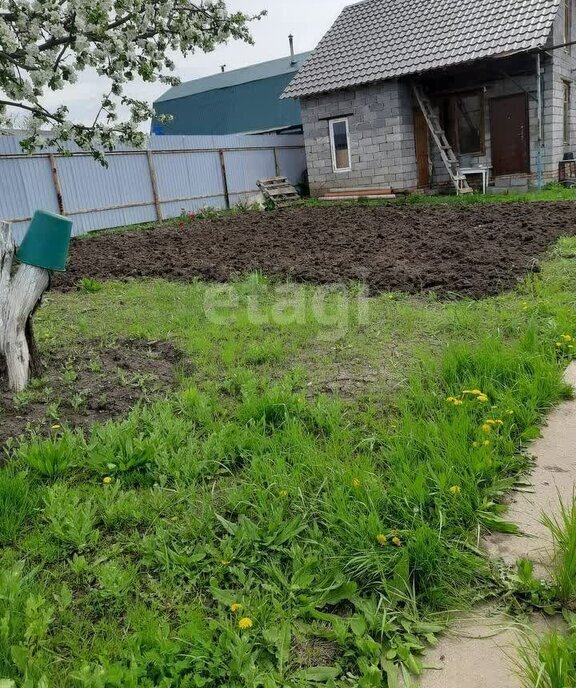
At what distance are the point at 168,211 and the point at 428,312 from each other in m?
11.6

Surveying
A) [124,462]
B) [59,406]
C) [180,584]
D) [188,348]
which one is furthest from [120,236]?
[180,584]

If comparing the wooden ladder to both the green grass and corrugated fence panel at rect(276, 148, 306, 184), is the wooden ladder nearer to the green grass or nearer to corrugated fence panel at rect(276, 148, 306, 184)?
corrugated fence panel at rect(276, 148, 306, 184)

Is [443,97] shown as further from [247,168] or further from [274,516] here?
[274,516]

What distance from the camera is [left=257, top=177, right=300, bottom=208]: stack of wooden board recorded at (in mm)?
17562

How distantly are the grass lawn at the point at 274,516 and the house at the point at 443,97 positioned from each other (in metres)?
12.2

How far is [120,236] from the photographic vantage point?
1174 centimetres

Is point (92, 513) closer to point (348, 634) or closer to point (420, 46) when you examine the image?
point (348, 634)

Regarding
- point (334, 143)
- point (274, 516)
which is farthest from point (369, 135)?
point (274, 516)

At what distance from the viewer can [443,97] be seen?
52.6ft

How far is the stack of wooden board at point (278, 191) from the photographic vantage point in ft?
57.6

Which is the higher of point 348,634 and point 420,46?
point 420,46

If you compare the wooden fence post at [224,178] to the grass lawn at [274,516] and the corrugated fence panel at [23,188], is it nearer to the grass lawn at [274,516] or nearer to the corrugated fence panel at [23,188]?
the corrugated fence panel at [23,188]

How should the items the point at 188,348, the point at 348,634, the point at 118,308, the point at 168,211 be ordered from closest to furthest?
the point at 348,634
the point at 188,348
the point at 118,308
the point at 168,211

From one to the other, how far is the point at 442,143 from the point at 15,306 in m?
14.3
